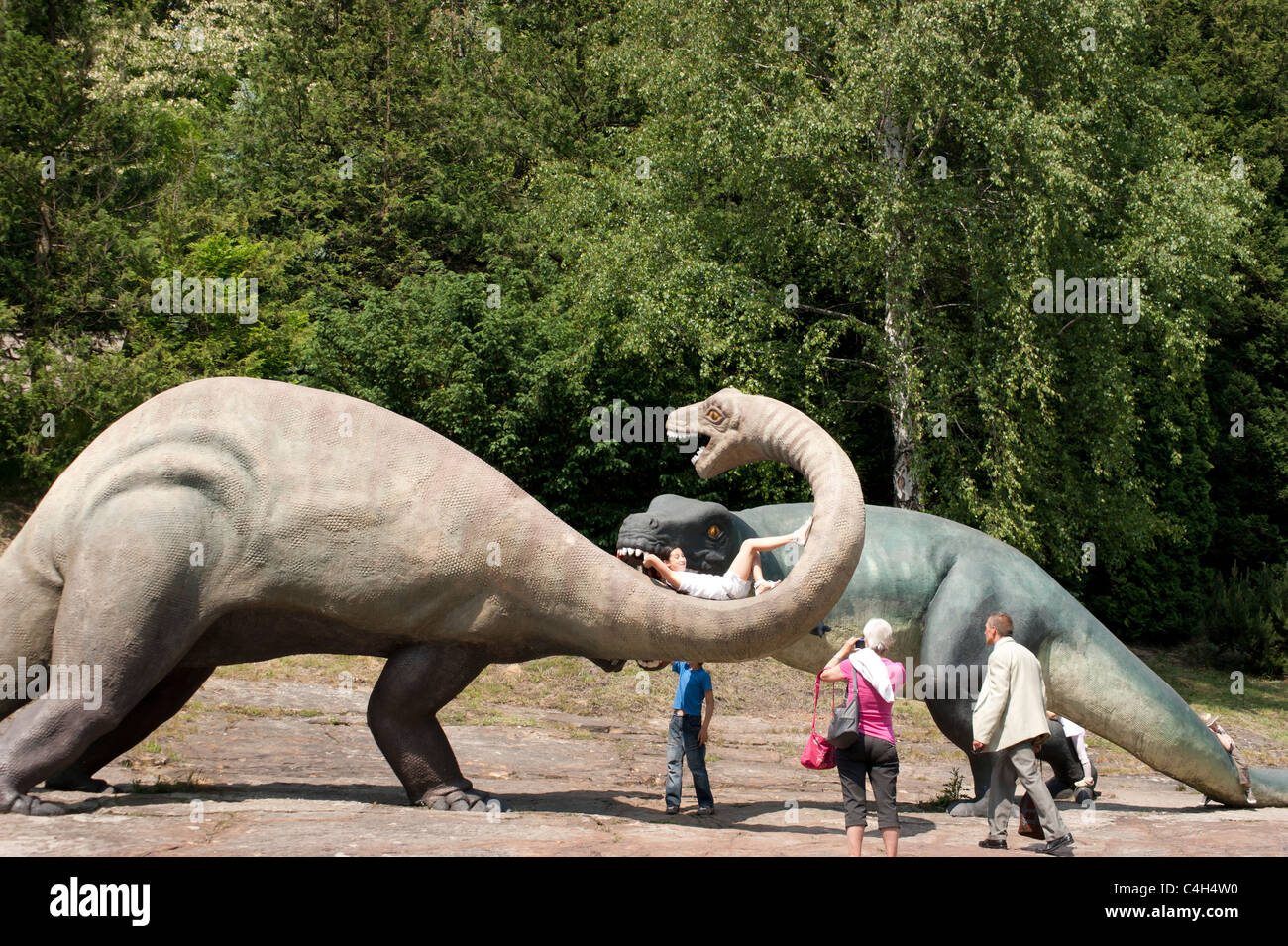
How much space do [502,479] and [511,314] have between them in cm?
1252

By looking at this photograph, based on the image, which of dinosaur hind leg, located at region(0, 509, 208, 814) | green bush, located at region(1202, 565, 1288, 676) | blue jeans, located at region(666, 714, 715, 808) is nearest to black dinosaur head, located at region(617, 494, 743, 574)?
blue jeans, located at region(666, 714, 715, 808)

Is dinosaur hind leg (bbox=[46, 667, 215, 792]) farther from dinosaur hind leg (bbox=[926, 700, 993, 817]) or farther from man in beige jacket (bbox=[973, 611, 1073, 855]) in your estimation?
dinosaur hind leg (bbox=[926, 700, 993, 817])

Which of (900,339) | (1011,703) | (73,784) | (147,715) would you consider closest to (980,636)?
(1011,703)

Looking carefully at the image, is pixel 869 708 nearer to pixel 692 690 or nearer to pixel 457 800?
pixel 692 690

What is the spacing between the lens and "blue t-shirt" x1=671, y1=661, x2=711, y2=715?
29.6ft

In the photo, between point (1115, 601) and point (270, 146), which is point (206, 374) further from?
point (1115, 601)

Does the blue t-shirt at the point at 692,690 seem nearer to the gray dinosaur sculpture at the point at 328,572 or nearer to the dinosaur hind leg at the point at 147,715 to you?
the gray dinosaur sculpture at the point at 328,572

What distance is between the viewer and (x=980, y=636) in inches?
387

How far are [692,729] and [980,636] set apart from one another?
97.9 inches

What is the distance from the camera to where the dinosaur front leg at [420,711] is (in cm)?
788

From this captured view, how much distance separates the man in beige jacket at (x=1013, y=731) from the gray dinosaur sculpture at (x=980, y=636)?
1882mm

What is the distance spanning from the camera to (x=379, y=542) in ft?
25.0

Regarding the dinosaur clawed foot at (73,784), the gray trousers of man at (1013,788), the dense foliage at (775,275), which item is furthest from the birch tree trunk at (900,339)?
the dinosaur clawed foot at (73,784)

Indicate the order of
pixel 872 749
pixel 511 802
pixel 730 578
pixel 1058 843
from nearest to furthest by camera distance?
1. pixel 872 749
2. pixel 1058 843
3. pixel 730 578
4. pixel 511 802
